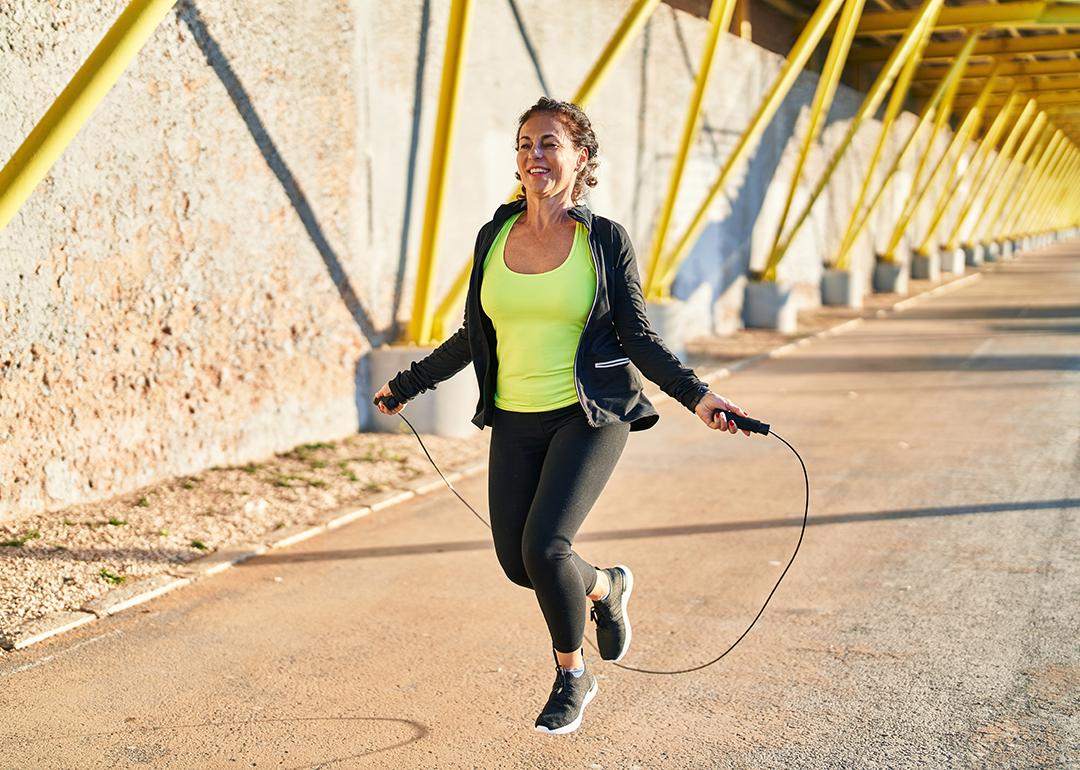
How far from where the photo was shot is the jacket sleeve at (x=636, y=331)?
12.6 feet

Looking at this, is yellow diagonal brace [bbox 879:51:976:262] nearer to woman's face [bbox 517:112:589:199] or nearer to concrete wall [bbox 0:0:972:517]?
concrete wall [bbox 0:0:972:517]

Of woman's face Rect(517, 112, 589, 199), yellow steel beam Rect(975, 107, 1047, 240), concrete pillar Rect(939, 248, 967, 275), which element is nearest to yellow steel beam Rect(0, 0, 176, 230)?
woman's face Rect(517, 112, 589, 199)

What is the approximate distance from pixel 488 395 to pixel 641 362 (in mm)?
537

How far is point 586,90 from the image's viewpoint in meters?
10.5

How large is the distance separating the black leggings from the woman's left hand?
0.33 m

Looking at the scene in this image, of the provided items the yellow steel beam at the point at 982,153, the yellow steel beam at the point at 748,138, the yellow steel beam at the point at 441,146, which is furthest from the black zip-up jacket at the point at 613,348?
the yellow steel beam at the point at 982,153

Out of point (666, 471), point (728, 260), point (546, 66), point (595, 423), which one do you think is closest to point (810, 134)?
point (728, 260)

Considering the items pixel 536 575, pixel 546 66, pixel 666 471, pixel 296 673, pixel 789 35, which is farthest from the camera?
pixel 789 35

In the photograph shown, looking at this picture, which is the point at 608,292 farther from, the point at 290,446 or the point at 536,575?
the point at 290,446

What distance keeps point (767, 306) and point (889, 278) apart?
11.3 metres

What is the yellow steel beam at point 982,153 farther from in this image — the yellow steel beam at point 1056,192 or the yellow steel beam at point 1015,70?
Answer: the yellow steel beam at point 1056,192

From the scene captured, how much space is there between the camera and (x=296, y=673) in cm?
461

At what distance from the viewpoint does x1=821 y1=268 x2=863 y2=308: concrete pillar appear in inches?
911

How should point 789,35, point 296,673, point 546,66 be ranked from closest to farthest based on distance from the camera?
point 296,673
point 546,66
point 789,35
